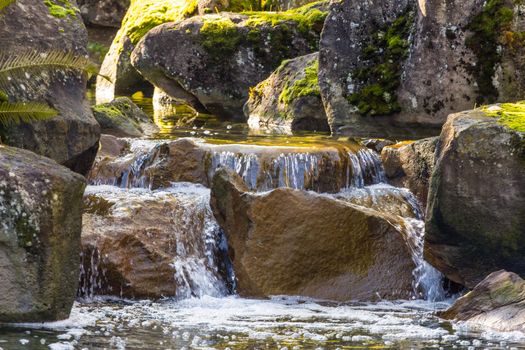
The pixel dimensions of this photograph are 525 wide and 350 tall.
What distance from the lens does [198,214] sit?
10.9 meters

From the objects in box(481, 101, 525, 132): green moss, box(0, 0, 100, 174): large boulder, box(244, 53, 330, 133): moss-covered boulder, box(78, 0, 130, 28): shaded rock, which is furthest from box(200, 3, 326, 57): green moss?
box(78, 0, 130, 28): shaded rock

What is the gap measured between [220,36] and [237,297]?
11043 millimetres

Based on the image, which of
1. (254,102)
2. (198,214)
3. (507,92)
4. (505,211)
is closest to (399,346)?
(505,211)

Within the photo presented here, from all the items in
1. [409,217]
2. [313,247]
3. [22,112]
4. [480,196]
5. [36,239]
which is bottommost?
[313,247]

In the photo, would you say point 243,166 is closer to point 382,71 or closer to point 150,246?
point 150,246

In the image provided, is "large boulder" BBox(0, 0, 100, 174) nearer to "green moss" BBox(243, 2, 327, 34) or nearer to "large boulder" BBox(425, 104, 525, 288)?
"large boulder" BBox(425, 104, 525, 288)

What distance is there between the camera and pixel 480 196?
30.9 ft

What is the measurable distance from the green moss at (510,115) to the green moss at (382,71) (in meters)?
4.89

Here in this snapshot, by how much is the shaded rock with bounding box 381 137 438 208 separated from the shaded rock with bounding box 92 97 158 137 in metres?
4.18

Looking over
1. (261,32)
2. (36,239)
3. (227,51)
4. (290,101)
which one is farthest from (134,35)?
(36,239)

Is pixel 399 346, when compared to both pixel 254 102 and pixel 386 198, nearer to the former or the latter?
pixel 386 198

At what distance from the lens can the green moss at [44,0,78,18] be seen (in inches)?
437

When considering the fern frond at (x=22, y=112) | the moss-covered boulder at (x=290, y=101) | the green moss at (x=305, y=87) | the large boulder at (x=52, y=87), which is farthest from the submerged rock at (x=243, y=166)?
the green moss at (x=305, y=87)

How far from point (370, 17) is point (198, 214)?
592 centimetres
